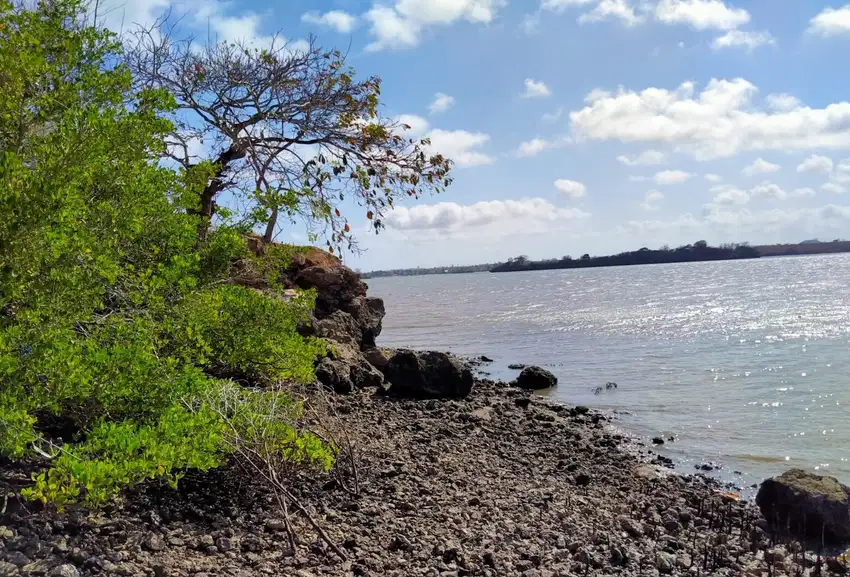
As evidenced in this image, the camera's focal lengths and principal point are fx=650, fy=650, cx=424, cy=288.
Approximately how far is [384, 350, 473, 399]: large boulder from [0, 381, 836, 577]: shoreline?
108 inches

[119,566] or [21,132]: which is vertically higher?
[21,132]

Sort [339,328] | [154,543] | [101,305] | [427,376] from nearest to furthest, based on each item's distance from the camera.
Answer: [154,543]
[101,305]
[427,376]
[339,328]

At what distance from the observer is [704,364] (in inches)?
949

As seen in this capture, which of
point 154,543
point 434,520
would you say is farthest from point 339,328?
point 154,543

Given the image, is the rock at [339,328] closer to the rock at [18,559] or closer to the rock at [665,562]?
the rock at [665,562]

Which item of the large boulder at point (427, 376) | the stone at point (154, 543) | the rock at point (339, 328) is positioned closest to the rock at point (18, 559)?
the stone at point (154, 543)

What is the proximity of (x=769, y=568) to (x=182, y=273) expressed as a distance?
23.4ft

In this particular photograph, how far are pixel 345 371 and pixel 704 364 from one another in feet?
51.2

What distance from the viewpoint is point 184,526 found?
5.93 meters

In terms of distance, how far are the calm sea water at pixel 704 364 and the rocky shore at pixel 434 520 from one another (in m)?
2.81

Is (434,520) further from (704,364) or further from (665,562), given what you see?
(704,364)

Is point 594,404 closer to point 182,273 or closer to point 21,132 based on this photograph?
point 182,273

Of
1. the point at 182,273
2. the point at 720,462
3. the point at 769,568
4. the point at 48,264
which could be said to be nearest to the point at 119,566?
the point at 48,264

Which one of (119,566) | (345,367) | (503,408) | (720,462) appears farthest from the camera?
(503,408)
